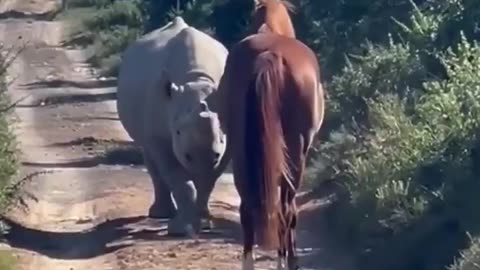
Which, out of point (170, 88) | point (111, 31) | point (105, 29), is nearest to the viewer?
point (170, 88)

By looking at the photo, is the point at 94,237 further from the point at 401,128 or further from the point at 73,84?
the point at 73,84

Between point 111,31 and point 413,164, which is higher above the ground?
point 413,164

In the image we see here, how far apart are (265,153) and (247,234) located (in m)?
0.66

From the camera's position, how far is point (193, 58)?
1680cm

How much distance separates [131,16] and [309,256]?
25.3 m

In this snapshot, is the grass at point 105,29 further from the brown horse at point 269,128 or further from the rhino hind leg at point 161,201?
the brown horse at point 269,128

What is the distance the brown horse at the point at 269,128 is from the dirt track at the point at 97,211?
5.43 ft

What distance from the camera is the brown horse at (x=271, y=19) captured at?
14.5 metres

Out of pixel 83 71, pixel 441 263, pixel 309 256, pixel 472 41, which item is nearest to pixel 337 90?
pixel 472 41

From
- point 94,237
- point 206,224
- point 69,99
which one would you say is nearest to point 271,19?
point 206,224

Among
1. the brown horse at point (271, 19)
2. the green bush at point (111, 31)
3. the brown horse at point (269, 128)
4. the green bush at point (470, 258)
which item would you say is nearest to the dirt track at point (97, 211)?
the brown horse at point (269, 128)

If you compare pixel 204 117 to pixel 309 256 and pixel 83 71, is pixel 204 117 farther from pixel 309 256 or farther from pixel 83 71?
pixel 83 71

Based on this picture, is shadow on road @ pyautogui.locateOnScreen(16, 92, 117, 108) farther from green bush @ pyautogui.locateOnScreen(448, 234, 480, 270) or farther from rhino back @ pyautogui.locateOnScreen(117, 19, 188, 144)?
green bush @ pyautogui.locateOnScreen(448, 234, 480, 270)

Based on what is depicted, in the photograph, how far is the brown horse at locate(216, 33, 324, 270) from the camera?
1248 centimetres
